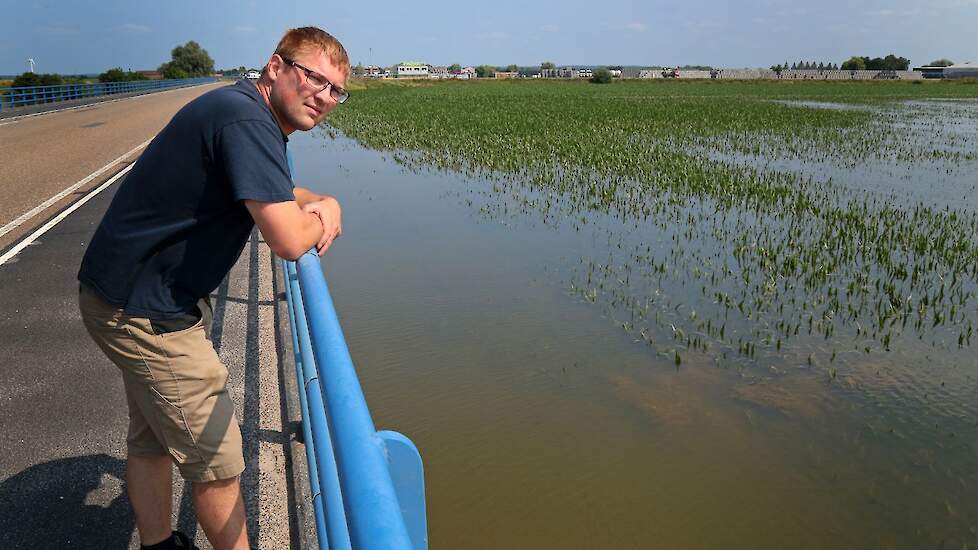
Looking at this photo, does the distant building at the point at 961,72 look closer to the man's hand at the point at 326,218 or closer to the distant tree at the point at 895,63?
the distant tree at the point at 895,63

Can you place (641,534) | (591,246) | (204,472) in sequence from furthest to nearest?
(591,246), (641,534), (204,472)

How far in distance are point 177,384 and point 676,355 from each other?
4.71 m

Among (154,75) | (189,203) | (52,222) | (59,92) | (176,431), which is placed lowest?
(52,222)

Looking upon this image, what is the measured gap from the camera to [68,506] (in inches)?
122

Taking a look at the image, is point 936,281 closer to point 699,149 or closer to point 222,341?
point 222,341

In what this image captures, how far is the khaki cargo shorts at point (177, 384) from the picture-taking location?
84.4 inches

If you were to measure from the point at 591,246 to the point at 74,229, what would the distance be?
6.36 meters

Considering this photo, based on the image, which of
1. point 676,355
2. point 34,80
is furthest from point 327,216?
point 34,80

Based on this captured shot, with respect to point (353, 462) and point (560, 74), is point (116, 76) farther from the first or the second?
point (560, 74)

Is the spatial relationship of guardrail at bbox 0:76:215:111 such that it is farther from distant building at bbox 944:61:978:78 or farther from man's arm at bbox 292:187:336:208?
distant building at bbox 944:61:978:78

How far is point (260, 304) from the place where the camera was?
224 inches

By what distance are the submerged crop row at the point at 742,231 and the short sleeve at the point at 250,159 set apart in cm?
500

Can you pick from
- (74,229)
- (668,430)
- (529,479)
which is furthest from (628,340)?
(74,229)

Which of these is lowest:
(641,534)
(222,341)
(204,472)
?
(641,534)
